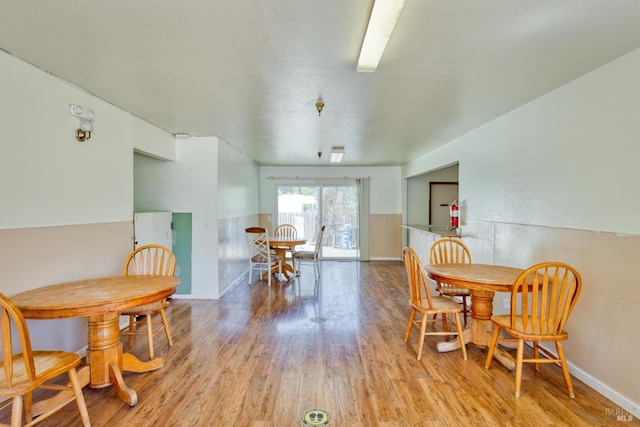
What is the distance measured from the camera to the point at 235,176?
568cm

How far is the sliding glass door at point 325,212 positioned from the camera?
26.4 feet

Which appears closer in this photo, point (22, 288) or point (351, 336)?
point (22, 288)

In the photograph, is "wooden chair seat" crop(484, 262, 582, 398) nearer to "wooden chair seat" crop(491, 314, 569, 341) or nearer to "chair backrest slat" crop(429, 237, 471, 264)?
"wooden chair seat" crop(491, 314, 569, 341)

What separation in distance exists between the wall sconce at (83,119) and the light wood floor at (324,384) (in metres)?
1.93

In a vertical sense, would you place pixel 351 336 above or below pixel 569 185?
below

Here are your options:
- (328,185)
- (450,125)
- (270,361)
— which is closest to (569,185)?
(450,125)

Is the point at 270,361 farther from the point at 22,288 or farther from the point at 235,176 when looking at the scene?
the point at 235,176

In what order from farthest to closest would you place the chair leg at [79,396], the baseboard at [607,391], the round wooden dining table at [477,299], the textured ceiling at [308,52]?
the round wooden dining table at [477,299] < the baseboard at [607,391] < the chair leg at [79,396] < the textured ceiling at [308,52]

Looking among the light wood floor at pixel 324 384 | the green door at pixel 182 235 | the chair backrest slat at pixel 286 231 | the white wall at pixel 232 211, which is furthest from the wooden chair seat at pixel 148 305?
the chair backrest slat at pixel 286 231

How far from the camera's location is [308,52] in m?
2.13

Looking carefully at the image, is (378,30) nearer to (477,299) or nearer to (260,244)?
(477,299)

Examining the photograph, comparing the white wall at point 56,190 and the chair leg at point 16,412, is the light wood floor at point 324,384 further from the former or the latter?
the white wall at point 56,190

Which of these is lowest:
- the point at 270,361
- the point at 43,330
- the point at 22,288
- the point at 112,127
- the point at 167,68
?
the point at 270,361

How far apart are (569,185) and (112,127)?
4143 millimetres
